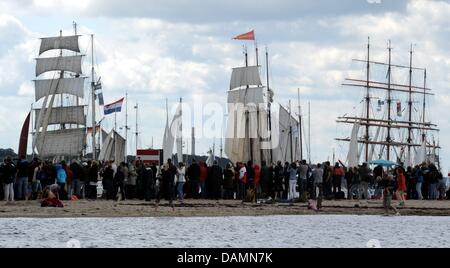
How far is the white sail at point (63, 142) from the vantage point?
131 meters

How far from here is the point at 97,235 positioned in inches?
1561

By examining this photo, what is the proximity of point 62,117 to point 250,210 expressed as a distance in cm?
8868

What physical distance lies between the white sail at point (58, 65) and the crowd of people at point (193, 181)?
83.7 metres

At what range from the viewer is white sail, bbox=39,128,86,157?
429ft

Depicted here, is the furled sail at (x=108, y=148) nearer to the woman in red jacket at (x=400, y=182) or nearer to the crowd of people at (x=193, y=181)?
the crowd of people at (x=193, y=181)

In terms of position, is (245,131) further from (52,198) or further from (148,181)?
(52,198)

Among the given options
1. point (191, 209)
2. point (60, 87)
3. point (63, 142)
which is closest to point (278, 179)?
point (191, 209)

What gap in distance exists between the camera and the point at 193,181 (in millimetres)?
54438

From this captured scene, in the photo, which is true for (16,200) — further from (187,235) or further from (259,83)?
(259,83)

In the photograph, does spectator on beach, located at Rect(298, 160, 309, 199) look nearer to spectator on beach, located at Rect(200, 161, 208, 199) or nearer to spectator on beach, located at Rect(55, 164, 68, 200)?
spectator on beach, located at Rect(200, 161, 208, 199)

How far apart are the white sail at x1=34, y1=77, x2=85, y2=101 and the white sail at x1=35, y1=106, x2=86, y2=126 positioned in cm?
199

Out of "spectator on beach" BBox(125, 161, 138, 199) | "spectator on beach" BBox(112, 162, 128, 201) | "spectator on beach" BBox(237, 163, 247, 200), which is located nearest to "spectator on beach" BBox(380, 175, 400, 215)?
"spectator on beach" BBox(237, 163, 247, 200)

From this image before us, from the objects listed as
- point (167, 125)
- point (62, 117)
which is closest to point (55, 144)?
point (62, 117)

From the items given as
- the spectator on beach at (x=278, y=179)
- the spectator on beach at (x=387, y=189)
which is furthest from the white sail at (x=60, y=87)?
the spectator on beach at (x=387, y=189)
